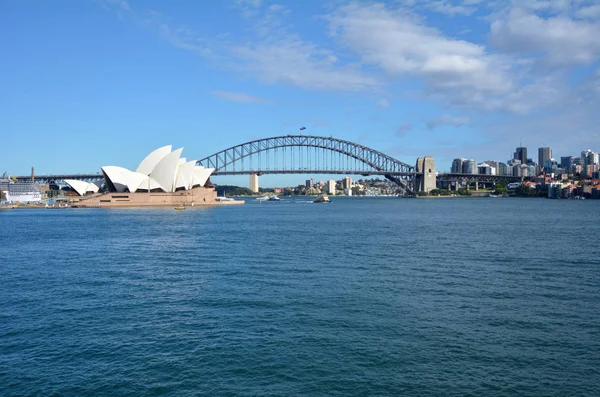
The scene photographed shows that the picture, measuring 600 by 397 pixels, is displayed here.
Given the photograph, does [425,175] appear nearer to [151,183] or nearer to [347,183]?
[151,183]

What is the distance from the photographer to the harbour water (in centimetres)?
683

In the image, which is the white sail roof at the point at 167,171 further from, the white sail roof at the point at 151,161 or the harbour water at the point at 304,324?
the harbour water at the point at 304,324

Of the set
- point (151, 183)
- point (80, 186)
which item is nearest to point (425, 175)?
point (151, 183)

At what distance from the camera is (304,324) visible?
9.12 metres

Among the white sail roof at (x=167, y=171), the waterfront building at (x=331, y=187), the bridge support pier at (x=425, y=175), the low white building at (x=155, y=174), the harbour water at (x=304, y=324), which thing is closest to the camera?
the harbour water at (x=304, y=324)

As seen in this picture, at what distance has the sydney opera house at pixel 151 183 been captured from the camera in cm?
6331

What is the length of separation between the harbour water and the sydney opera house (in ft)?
153

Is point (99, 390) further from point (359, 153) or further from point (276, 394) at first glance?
point (359, 153)

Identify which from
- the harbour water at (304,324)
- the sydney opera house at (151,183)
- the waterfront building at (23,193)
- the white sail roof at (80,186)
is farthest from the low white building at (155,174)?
the harbour water at (304,324)

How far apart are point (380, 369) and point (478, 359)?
1499mm

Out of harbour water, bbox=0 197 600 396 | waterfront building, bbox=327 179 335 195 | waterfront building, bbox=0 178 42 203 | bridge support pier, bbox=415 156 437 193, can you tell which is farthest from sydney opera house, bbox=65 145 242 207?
waterfront building, bbox=327 179 335 195

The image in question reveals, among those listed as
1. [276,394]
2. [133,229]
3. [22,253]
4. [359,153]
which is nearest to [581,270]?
[276,394]

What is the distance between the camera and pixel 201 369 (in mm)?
7242

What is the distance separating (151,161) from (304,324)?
196 feet
